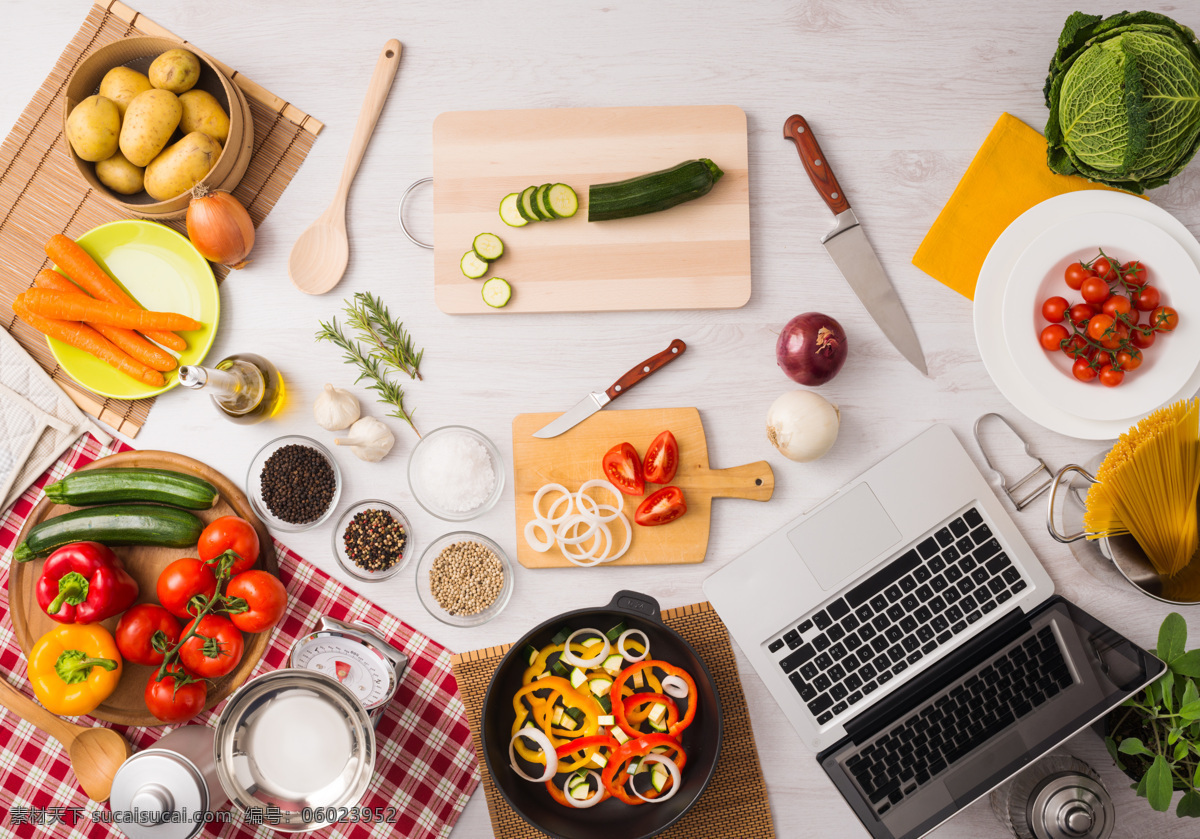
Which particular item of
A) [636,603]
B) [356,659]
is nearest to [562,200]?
[636,603]

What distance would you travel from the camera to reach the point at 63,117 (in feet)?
5.29

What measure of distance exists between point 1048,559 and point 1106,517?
0.25 meters

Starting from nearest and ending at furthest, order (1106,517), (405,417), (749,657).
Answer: (1106,517), (749,657), (405,417)

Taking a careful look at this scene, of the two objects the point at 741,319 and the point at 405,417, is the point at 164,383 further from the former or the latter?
the point at 741,319

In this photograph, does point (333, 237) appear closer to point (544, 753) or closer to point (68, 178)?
point (68, 178)

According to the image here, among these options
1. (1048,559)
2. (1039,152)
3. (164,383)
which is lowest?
(164,383)

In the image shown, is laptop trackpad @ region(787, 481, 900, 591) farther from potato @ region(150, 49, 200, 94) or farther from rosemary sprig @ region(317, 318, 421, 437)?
potato @ region(150, 49, 200, 94)

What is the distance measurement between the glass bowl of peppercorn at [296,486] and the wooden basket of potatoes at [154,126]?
1.96 feet

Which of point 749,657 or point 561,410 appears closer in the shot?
point 749,657

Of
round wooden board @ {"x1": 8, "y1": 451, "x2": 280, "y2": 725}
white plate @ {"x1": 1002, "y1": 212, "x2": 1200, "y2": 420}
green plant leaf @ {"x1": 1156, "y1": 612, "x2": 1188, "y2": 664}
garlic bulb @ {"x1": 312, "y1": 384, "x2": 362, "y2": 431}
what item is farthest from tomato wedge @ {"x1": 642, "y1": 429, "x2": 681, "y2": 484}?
green plant leaf @ {"x1": 1156, "y1": 612, "x2": 1188, "y2": 664}

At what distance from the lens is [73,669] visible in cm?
151

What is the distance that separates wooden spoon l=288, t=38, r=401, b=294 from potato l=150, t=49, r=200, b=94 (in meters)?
0.35

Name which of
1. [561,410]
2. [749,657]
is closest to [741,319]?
[561,410]

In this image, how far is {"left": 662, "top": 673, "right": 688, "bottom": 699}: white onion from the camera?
157 centimetres
